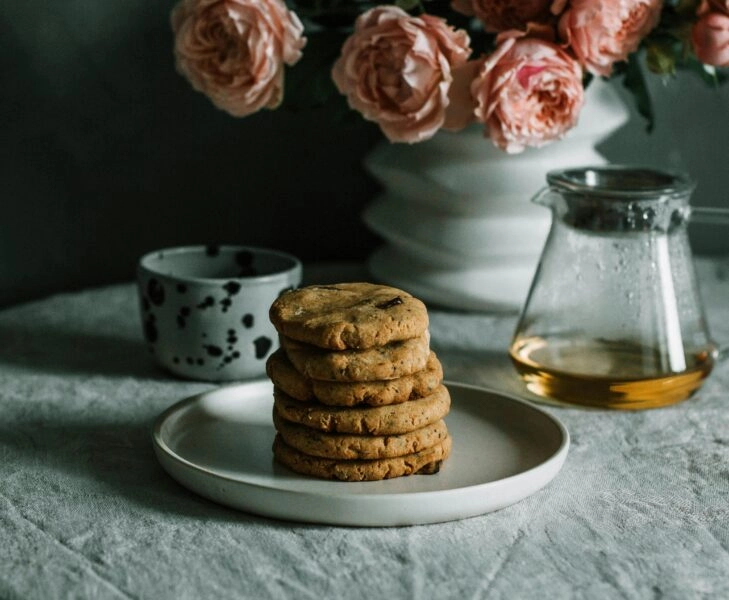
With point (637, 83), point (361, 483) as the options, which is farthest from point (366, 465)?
point (637, 83)

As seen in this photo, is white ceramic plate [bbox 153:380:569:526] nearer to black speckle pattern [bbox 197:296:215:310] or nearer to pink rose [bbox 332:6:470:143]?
black speckle pattern [bbox 197:296:215:310]

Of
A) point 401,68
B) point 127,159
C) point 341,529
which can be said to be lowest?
point 341,529

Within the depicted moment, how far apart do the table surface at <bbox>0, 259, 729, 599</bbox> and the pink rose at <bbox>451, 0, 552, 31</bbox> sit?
286 millimetres

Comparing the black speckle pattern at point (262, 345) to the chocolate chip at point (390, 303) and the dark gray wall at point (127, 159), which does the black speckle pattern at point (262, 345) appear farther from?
the dark gray wall at point (127, 159)

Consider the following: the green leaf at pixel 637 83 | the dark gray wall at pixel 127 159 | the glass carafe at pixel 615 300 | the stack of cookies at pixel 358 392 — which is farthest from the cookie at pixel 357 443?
the dark gray wall at pixel 127 159

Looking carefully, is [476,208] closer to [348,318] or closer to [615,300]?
[615,300]

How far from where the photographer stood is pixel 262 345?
0.82 metres

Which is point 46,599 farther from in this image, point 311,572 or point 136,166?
point 136,166

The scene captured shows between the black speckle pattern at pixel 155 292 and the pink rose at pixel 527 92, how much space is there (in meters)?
0.26

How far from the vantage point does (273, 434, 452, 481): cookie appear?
2.00ft

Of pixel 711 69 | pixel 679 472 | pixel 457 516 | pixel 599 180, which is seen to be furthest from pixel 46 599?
pixel 711 69

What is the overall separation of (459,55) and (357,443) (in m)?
0.32

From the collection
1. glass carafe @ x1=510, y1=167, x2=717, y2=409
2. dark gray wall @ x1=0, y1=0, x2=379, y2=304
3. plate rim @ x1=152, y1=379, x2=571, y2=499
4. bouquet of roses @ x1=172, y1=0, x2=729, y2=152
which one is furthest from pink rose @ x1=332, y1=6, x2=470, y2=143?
dark gray wall @ x1=0, y1=0, x2=379, y2=304

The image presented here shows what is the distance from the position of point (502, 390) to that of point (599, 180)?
172mm
